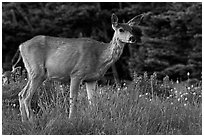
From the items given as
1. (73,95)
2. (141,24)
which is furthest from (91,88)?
(141,24)

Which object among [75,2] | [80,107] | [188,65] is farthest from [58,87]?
[75,2]

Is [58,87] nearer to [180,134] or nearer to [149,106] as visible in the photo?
[149,106]

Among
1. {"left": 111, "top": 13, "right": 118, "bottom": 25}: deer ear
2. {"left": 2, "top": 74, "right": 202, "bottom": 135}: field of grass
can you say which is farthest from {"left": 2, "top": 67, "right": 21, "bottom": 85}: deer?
{"left": 111, "top": 13, "right": 118, "bottom": 25}: deer ear

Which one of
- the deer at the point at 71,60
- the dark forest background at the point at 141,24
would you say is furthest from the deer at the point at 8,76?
the dark forest background at the point at 141,24

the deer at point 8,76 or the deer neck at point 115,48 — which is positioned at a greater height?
the deer neck at point 115,48

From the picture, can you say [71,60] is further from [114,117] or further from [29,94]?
[114,117]

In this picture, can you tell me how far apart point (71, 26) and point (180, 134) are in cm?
1071

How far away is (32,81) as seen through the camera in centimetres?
643

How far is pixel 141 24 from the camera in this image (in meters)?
16.1

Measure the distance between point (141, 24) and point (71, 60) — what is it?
32.8ft

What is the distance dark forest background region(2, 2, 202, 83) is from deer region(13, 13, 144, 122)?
25.7 ft

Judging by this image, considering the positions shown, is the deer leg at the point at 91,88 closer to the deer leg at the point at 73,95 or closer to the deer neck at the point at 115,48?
the deer leg at the point at 73,95

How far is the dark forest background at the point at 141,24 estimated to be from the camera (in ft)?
47.3

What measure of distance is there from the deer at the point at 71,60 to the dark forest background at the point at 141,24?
7.83 meters
